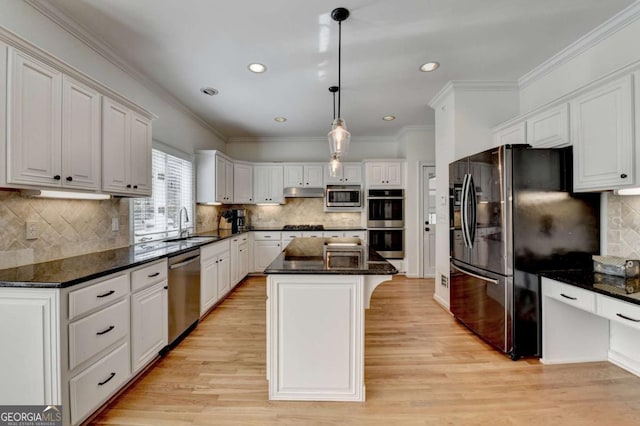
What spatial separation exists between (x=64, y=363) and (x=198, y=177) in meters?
3.30

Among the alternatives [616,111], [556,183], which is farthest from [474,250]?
[616,111]

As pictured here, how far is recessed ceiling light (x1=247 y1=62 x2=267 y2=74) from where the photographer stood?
290 centimetres

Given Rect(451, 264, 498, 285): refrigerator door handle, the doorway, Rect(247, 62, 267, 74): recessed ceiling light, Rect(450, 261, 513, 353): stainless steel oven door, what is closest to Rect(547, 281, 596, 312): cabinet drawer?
Rect(450, 261, 513, 353): stainless steel oven door

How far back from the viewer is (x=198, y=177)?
443cm

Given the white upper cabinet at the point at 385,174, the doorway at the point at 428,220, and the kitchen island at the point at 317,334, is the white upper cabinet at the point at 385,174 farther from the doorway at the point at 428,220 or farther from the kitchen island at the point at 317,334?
the kitchen island at the point at 317,334

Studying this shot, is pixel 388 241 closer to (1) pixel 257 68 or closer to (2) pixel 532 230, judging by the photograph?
(2) pixel 532 230

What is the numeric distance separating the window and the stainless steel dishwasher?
699 mm

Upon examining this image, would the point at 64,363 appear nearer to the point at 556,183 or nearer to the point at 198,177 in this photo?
the point at 198,177

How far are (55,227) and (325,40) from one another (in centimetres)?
267

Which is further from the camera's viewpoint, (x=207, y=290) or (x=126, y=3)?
(x=207, y=290)

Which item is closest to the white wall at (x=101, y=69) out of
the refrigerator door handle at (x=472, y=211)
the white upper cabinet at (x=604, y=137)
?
the refrigerator door handle at (x=472, y=211)

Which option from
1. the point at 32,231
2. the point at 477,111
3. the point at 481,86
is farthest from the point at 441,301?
the point at 32,231

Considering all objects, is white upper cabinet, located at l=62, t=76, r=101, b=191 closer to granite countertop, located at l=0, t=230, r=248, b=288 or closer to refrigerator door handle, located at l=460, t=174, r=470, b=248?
granite countertop, located at l=0, t=230, r=248, b=288

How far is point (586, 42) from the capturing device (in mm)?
2492
